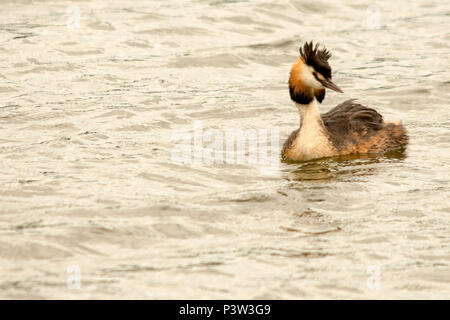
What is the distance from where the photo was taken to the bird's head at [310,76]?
10977 millimetres

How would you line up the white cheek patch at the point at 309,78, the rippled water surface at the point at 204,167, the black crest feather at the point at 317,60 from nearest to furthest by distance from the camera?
the rippled water surface at the point at 204,167
the black crest feather at the point at 317,60
the white cheek patch at the point at 309,78

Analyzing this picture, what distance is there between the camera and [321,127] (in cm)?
1131

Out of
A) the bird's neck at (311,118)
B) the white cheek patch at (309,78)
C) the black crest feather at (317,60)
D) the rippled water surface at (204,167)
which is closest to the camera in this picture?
the rippled water surface at (204,167)

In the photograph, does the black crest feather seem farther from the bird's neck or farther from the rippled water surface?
the rippled water surface

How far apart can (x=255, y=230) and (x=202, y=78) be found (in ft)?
24.0

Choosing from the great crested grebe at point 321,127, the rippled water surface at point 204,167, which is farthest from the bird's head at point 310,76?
the rippled water surface at point 204,167

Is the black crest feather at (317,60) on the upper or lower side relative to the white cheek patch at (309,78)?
upper

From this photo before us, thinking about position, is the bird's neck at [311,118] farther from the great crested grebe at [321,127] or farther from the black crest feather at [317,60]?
the black crest feather at [317,60]

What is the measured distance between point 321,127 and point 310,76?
713 mm

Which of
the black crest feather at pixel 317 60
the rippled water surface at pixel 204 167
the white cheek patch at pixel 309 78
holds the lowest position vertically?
the rippled water surface at pixel 204 167

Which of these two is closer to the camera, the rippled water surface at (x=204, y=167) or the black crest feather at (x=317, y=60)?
the rippled water surface at (x=204, y=167)

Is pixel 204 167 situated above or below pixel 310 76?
below

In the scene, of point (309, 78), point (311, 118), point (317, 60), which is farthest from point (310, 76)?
point (311, 118)

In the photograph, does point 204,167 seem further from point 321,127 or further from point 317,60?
point 317,60
